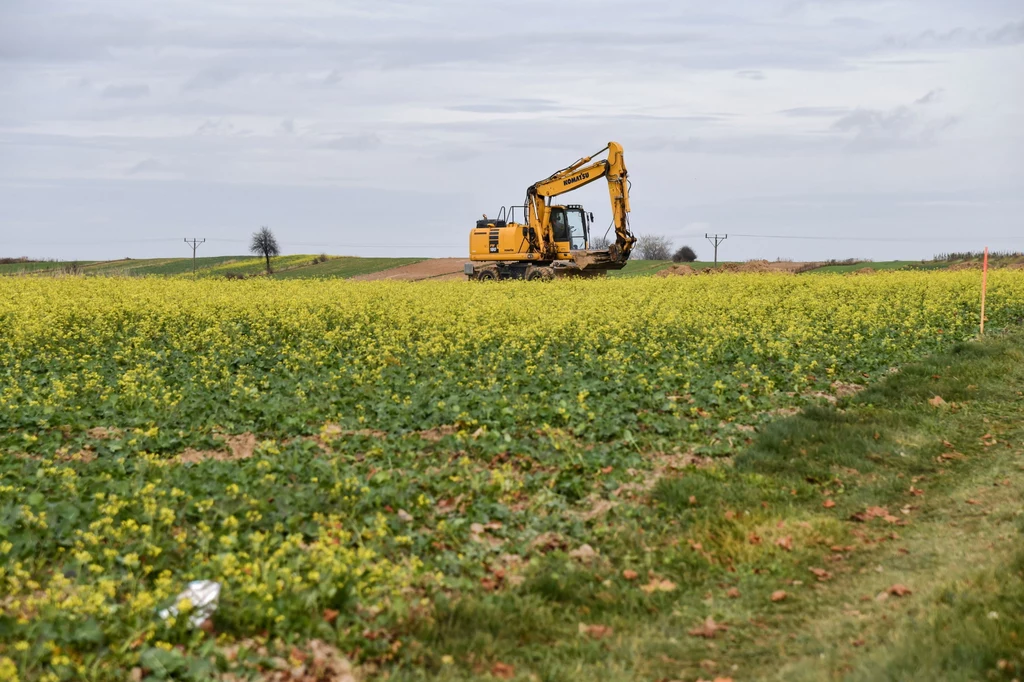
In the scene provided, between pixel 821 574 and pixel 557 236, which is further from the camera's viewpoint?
pixel 557 236

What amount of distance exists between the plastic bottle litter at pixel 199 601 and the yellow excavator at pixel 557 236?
3650 cm

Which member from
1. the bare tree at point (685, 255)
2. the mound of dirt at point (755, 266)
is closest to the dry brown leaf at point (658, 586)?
the mound of dirt at point (755, 266)

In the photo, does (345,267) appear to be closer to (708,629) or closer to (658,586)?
(658,586)

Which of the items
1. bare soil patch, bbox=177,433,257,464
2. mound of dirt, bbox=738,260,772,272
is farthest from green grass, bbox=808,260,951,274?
bare soil patch, bbox=177,433,257,464

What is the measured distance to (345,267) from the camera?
269 feet

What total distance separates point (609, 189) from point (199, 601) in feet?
121

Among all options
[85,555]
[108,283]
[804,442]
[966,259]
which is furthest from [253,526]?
[966,259]

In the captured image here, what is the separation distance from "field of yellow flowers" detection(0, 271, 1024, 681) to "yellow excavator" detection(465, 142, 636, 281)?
19.8 m

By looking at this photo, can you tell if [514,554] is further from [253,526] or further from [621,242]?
[621,242]

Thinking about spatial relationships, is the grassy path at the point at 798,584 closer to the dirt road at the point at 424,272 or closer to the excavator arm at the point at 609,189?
the excavator arm at the point at 609,189

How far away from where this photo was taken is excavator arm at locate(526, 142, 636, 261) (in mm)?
42219

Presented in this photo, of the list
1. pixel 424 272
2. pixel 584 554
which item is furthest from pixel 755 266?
pixel 584 554

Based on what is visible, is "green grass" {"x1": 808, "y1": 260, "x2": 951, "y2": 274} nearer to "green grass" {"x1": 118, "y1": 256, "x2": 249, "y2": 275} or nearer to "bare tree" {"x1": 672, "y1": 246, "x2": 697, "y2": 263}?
"bare tree" {"x1": 672, "y1": 246, "x2": 697, "y2": 263}

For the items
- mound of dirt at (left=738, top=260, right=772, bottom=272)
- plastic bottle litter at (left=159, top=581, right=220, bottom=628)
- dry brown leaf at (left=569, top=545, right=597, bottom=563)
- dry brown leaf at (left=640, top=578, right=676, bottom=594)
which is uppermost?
mound of dirt at (left=738, top=260, right=772, bottom=272)
